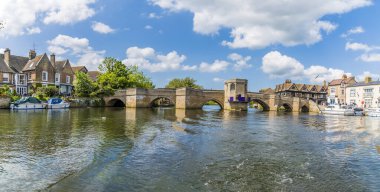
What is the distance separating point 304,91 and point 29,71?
8398 centimetres

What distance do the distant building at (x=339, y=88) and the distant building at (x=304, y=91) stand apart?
11054 millimetres

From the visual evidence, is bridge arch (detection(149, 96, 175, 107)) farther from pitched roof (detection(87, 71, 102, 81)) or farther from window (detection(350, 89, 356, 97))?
window (detection(350, 89, 356, 97))

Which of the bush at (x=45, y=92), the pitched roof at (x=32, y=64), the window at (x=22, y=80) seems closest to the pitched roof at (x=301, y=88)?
the bush at (x=45, y=92)

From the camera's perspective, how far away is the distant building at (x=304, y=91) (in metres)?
101

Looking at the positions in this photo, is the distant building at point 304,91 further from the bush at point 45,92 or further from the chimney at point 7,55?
the chimney at point 7,55

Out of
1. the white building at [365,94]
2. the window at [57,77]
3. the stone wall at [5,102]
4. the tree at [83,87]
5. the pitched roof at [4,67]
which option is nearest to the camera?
the stone wall at [5,102]

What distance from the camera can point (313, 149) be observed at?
16.5 meters

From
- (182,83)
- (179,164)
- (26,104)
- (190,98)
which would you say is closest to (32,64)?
(26,104)

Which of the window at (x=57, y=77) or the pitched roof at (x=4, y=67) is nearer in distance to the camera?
the pitched roof at (x=4, y=67)

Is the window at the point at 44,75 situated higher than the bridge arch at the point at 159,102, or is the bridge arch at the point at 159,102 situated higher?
the window at the point at 44,75

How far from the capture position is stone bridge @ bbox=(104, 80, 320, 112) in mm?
60219

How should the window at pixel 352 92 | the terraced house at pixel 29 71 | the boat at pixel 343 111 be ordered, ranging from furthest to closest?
the window at pixel 352 92 < the terraced house at pixel 29 71 < the boat at pixel 343 111

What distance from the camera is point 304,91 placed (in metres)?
102

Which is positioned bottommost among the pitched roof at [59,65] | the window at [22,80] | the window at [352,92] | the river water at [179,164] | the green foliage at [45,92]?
the river water at [179,164]
